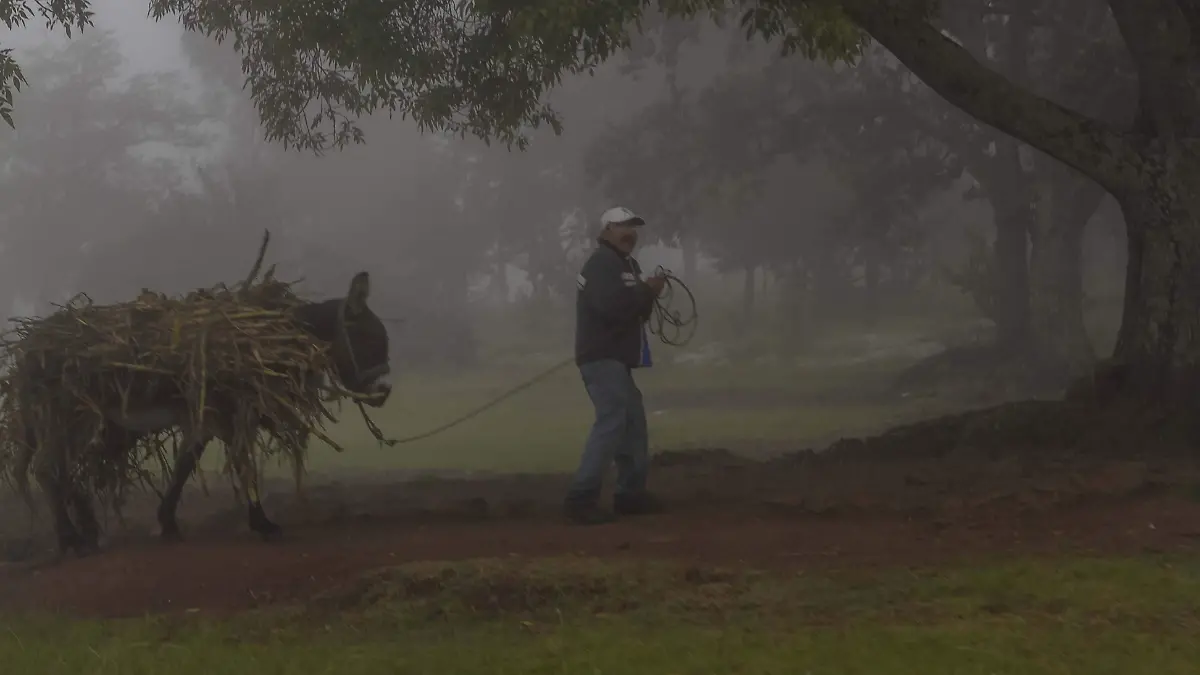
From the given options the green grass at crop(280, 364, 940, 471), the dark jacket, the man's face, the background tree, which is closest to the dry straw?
the dark jacket

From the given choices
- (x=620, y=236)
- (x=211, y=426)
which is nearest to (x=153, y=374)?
(x=211, y=426)

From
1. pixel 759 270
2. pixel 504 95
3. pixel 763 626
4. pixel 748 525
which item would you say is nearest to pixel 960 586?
pixel 763 626

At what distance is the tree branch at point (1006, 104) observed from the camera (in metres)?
9.07

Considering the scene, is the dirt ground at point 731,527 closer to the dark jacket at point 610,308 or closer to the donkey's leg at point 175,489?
the donkey's leg at point 175,489

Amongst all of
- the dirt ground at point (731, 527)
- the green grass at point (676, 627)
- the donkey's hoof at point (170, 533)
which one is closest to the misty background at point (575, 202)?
the dirt ground at point (731, 527)

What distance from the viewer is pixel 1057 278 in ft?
66.6

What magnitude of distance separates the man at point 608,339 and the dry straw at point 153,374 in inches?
63.5

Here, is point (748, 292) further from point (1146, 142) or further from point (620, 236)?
point (620, 236)

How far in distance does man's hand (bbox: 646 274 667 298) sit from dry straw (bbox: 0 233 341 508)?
197 cm

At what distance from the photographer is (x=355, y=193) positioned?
65.9 feet

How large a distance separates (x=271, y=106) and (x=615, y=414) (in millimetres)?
7155

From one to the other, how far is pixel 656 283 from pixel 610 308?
0.32 m

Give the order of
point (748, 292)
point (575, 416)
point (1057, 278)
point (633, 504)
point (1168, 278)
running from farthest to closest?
1. point (748, 292)
2. point (1057, 278)
3. point (575, 416)
4. point (1168, 278)
5. point (633, 504)

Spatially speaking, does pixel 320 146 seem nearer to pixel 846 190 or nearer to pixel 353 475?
pixel 353 475
